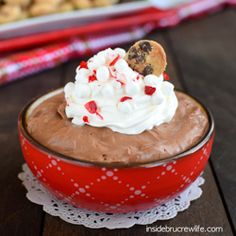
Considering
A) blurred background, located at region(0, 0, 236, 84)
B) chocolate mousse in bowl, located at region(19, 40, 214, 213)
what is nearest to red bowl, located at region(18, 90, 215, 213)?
chocolate mousse in bowl, located at region(19, 40, 214, 213)

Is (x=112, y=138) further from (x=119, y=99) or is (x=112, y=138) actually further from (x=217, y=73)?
(x=217, y=73)

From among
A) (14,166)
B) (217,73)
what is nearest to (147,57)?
(14,166)

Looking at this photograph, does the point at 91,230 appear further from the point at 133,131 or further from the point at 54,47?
the point at 54,47

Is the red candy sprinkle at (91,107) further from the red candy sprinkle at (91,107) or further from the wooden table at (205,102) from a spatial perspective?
the wooden table at (205,102)

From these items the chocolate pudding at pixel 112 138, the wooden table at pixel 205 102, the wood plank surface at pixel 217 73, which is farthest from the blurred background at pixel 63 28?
the chocolate pudding at pixel 112 138

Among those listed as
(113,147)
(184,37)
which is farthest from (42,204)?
(184,37)
